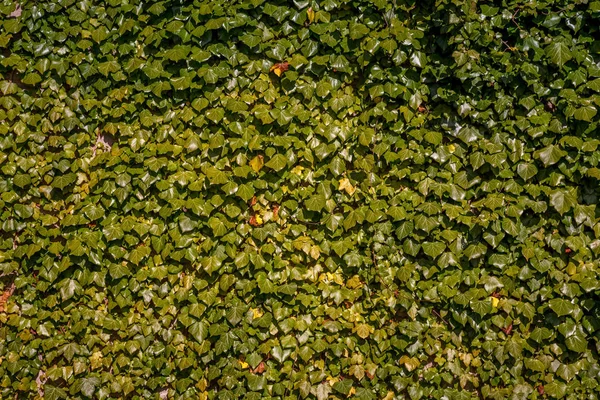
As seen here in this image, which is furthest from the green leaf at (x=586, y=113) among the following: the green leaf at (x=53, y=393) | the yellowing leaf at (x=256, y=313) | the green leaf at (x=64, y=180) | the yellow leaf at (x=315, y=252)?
the green leaf at (x=53, y=393)

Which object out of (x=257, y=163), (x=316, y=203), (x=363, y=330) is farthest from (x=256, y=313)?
(x=257, y=163)

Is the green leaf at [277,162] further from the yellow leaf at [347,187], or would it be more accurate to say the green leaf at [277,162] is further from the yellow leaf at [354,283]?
the yellow leaf at [354,283]

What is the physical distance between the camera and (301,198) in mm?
2791

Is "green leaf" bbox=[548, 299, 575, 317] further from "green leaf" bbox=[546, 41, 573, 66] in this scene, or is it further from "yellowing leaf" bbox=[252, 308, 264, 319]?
"yellowing leaf" bbox=[252, 308, 264, 319]

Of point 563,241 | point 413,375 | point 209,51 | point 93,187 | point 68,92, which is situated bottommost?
point 413,375

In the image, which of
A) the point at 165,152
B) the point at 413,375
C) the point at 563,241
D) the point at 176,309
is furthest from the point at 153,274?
the point at 563,241

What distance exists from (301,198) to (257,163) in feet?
1.05

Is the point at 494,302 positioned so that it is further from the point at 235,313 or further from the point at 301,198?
the point at 235,313

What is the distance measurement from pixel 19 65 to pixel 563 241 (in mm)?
3273

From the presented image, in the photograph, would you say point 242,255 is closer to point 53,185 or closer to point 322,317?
point 322,317

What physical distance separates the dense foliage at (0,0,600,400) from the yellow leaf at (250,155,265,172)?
0.06 ft

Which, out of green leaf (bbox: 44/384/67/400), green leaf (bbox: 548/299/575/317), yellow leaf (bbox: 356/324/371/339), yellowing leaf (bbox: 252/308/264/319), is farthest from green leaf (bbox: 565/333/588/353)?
green leaf (bbox: 44/384/67/400)

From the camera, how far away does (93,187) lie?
9.49 feet

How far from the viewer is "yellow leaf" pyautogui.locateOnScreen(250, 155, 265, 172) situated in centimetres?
279
